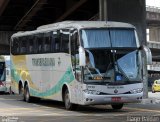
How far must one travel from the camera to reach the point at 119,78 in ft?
62.7

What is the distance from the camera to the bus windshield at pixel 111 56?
19.0 metres

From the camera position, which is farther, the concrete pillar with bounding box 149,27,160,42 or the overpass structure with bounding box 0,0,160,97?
the concrete pillar with bounding box 149,27,160,42

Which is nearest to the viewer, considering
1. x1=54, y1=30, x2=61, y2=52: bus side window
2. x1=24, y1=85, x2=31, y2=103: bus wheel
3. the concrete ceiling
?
x1=54, y1=30, x2=61, y2=52: bus side window

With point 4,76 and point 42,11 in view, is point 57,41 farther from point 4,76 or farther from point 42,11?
point 42,11

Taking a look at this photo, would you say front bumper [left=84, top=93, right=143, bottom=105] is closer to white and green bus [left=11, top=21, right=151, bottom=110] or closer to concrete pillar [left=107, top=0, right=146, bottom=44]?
white and green bus [left=11, top=21, right=151, bottom=110]

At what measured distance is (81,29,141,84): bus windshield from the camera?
748 inches

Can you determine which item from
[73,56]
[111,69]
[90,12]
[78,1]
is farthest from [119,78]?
[90,12]

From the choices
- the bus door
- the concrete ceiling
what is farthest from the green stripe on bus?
the concrete ceiling

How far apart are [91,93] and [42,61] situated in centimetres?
565

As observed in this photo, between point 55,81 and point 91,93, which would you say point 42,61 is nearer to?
point 55,81

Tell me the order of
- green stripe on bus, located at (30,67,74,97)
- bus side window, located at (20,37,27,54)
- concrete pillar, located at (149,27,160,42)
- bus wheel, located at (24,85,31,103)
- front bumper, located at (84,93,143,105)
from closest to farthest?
1. front bumper, located at (84,93,143,105)
2. green stripe on bus, located at (30,67,74,97)
3. bus side window, located at (20,37,27,54)
4. bus wheel, located at (24,85,31,103)
5. concrete pillar, located at (149,27,160,42)

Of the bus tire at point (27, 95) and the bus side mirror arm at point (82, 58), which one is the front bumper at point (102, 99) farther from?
the bus tire at point (27, 95)

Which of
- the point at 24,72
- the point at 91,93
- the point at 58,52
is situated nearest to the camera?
the point at 91,93

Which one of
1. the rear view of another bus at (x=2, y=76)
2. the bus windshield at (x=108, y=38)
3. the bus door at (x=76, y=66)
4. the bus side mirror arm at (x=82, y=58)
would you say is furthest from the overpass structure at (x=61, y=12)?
the bus side mirror arm at (x=82, y=58)
